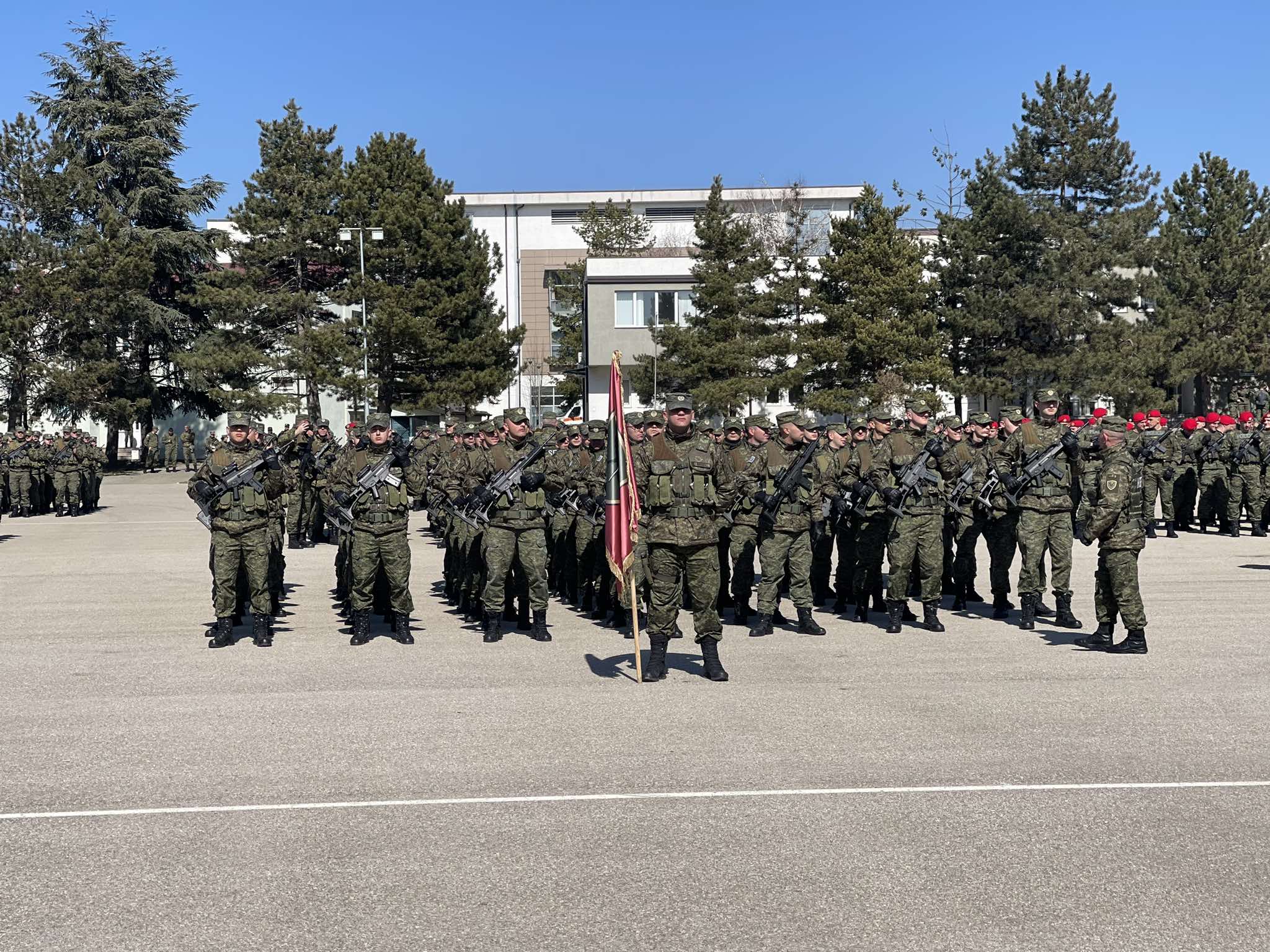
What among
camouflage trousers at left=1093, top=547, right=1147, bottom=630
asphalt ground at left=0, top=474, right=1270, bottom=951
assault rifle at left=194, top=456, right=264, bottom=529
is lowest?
asphalt ground at left=0, top=474, right=1270, bottom=951

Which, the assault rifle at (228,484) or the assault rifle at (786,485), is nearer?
the assault rifle at (228,484)

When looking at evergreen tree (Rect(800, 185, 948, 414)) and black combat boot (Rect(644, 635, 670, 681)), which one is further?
evergreen tree (Rect(800, 185, 948, 414))

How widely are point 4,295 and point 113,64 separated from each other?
40.7 ft

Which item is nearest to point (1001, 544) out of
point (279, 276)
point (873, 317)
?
point (873, 317)

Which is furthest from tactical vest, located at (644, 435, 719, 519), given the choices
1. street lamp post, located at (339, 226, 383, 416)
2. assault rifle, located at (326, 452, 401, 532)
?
street lamp post, located at (339, 226, 383, 416)

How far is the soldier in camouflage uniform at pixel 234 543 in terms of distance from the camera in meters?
11.6

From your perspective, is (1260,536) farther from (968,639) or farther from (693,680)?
(693,680)

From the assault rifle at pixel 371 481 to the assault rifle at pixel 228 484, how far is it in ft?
2.55

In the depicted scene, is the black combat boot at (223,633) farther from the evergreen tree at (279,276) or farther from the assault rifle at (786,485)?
the evergreen tree at (279,276)

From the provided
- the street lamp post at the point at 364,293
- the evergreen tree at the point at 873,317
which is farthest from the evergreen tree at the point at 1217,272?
the street lamp post at the point at 364,293

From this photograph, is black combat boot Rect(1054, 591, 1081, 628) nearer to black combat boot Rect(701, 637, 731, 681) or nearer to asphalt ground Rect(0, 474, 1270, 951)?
asphalt ground Rect(0, 474, 1270, 951)

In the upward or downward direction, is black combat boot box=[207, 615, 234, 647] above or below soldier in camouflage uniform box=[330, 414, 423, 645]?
below

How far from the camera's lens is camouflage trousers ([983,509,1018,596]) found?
12977 mm

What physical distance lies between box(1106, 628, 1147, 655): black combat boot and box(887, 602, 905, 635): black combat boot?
1990mm
